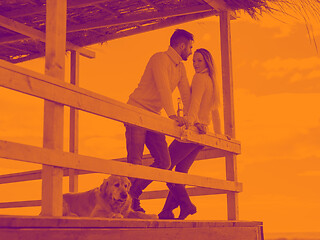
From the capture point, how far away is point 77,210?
5.80m

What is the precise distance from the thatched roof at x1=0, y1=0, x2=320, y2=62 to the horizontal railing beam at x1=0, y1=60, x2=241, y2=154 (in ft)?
7.24

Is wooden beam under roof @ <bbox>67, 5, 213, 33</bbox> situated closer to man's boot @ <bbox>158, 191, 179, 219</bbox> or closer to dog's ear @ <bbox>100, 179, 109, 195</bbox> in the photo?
man's boot @ <bbox>158, 191, 179, 219</bbox>

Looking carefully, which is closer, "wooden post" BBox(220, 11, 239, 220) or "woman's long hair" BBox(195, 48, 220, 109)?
"woman's long hair" BBox(195, 48, 220, 109)

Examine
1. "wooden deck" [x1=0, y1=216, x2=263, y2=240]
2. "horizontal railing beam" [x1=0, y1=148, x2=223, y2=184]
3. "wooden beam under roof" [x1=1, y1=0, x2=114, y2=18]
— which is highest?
"wooden beam under roof" [x1=1, y1=0, x2=114, y2=18]

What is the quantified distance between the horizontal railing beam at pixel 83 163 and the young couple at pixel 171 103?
27cm

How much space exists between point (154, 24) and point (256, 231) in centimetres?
354

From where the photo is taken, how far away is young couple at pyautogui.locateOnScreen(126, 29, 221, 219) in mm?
5664

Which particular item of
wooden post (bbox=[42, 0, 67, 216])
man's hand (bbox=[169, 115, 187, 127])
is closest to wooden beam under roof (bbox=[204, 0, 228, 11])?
man's hand (bbox=[169, 115, 187, 127])

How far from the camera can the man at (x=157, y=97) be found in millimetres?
5625

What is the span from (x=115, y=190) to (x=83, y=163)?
4.04 feet

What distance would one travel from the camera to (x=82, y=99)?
4.41 m

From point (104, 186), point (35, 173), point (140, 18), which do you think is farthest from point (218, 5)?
point (35, 173)

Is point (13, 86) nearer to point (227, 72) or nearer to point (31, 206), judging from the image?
point (227, 72)

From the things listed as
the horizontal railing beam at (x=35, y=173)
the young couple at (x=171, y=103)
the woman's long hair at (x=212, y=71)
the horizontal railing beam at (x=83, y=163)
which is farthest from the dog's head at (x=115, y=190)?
the horizontal railing beam at (x=35, y=173)
